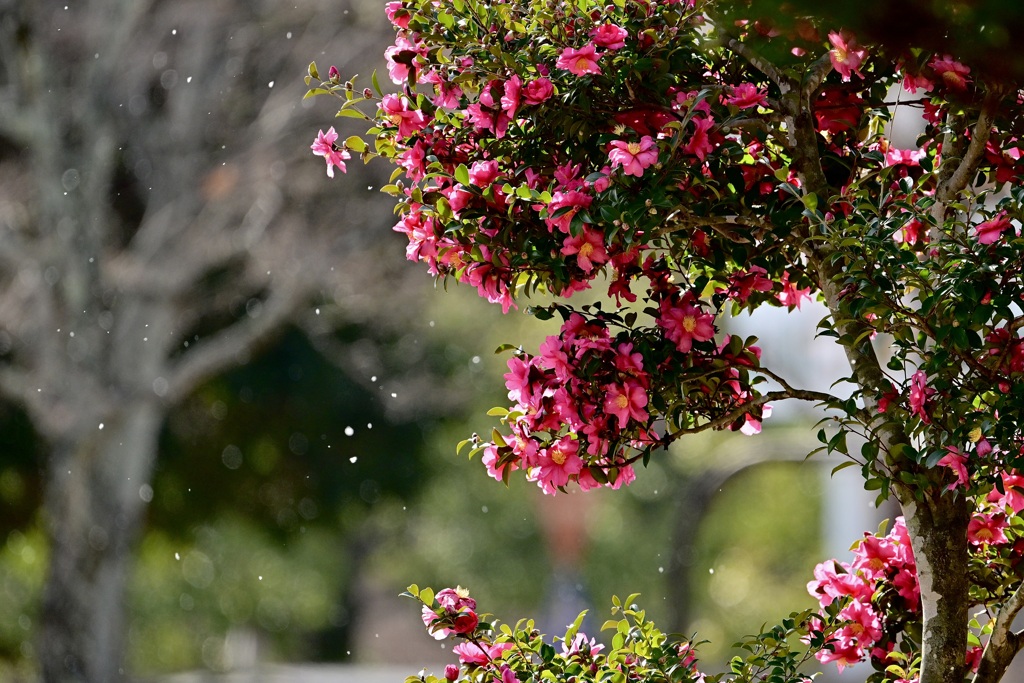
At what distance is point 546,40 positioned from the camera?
142cm

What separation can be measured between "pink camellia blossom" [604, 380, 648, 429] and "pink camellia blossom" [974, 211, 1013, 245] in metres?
0.42

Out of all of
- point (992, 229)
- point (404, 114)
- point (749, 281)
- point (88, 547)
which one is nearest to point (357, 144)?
point (404, 114)

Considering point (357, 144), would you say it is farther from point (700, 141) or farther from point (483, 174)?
point (700, 141)

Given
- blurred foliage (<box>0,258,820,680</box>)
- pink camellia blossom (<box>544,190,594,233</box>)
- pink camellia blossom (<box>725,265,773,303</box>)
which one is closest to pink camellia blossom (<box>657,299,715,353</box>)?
pink camellia blossom (<box>725,265,773,303</box>)

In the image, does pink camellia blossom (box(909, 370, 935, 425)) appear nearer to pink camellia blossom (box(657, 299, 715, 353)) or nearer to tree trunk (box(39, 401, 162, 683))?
pink camellia blossom (box(657, 299, 715, 353))

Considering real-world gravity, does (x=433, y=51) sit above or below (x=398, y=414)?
below

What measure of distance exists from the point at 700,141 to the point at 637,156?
0.37 ft

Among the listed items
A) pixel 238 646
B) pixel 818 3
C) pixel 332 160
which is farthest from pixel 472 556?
pixel 818 3

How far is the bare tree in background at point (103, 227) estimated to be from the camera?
19.5 ft

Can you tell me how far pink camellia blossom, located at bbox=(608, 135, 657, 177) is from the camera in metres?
1.28

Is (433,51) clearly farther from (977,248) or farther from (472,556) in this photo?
(472,556)

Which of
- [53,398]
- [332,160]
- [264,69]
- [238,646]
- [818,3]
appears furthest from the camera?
[238,646]

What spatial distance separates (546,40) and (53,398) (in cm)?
528

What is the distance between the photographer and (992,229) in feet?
4.08
